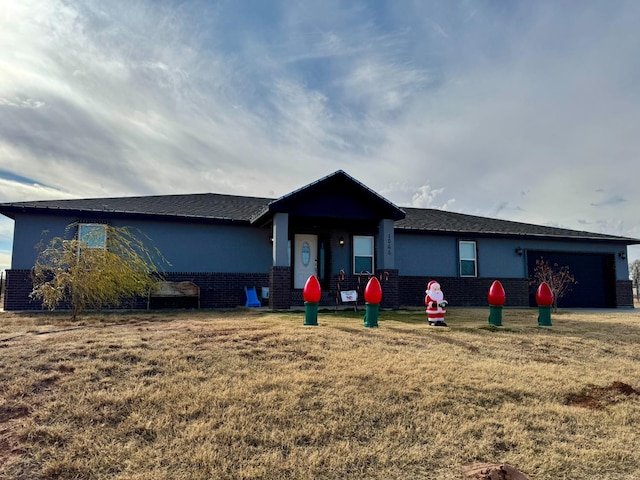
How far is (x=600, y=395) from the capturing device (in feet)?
17.3

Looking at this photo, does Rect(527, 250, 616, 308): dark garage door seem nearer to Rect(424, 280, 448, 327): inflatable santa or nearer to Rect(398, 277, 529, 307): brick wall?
Rect(398, 277, 529, 307): brick wall

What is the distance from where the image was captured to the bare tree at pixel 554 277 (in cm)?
1525

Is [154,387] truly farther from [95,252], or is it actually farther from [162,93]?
[162,93]

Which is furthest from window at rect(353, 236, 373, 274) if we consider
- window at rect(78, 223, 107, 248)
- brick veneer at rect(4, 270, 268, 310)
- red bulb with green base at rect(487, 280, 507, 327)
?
window at rect(78, 223, 107, 248)

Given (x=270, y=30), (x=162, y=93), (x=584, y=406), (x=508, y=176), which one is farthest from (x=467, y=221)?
(x=584, y=406)

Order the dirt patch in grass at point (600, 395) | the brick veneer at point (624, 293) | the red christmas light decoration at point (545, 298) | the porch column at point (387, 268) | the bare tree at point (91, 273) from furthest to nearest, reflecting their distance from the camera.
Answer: the brick veneer at point (624, 293) < the porch column at point (387, 268) < the red christmas light decoration at point (545, 298) < the bare tree at point (91, 273) < the dirt patch in grass at point (600, 395)

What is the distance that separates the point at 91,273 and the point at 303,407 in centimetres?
732

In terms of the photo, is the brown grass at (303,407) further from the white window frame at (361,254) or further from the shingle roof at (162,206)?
the white window frame at (361,254)

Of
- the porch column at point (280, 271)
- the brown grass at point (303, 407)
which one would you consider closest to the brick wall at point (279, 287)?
the porch column at point (280, 271)

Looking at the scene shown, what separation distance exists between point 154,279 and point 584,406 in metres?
11.4

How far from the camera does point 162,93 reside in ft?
37.4

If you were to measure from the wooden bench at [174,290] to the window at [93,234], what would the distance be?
6.43 feet

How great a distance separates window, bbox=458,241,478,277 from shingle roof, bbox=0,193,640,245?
0.60 meters

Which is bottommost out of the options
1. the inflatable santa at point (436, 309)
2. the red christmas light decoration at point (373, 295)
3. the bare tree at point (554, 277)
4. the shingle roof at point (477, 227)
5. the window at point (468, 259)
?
the inflatable santa at point (436, 309)
